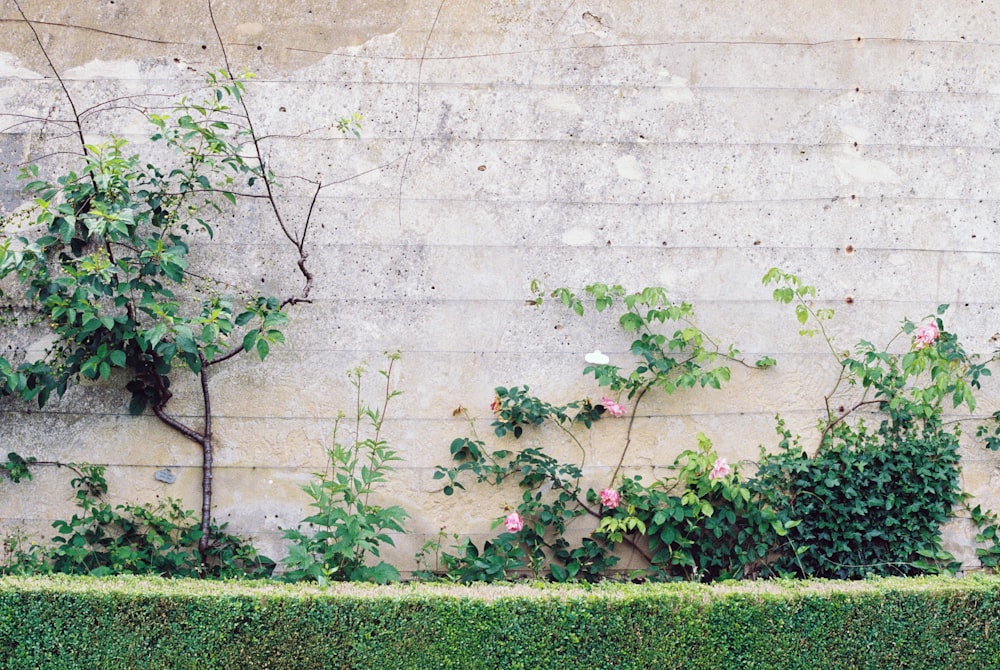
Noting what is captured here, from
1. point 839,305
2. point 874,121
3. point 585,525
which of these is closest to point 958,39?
point 874,121

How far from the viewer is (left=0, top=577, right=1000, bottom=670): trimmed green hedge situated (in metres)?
3.05

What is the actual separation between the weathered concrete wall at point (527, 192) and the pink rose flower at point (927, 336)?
0.64ft

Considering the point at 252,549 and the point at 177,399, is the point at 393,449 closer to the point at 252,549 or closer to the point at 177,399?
the point at 252,549

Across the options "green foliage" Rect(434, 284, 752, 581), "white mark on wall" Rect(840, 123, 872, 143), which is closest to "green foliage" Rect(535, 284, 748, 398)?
"green foliage" Rect(434, 284, 752, 581)

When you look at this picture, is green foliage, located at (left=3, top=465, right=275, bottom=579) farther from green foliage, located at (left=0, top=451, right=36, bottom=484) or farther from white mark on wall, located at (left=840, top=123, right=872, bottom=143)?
white mark on wall, located at (left=840, top=123, right=872, bottom=143)

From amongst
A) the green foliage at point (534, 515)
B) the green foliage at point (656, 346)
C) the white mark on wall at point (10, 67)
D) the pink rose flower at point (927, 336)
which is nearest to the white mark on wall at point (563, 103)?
the green foliage at point (656, 346)

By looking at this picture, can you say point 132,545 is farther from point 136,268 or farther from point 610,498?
point 610,498

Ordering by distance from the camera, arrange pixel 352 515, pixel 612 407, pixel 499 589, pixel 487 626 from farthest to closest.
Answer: pixel 612 407
pixel 352 515
pixel 499 589
pixel 487 626

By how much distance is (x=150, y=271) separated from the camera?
3.70 metres

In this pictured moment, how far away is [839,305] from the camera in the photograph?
13.3ft

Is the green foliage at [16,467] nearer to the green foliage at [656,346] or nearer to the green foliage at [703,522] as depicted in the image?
the green foliage at [656,346]

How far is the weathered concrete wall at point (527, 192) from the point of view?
396cm

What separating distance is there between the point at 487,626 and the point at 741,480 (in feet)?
5.07

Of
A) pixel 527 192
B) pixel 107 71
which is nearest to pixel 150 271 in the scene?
pixel 107 71
